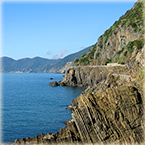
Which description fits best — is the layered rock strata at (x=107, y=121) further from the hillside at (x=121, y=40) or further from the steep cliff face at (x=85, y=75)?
the steep cliff face at (x=85, y=75)

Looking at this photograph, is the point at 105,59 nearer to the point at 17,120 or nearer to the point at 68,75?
the point at 68,75

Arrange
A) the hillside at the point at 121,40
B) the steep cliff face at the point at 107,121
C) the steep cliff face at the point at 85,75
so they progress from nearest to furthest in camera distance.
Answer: the steep cliff face at the point at 107,121 → the hillside at the point at 121,40 → the steep cliff face at the point at 85,75

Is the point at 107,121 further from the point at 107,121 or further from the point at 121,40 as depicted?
the point at 121,40

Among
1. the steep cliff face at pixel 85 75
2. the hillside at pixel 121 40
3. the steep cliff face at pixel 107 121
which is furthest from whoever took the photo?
the steep cliff face at pixel 85 75

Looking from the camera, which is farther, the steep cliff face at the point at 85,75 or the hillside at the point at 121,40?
the steep cliff face at the point at 85,75

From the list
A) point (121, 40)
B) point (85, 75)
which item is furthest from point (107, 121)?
point (85, 75)

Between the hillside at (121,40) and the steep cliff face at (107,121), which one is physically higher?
the hillside at (121,40)

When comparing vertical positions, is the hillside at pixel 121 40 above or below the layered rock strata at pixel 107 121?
above

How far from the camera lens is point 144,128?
27.2 meters

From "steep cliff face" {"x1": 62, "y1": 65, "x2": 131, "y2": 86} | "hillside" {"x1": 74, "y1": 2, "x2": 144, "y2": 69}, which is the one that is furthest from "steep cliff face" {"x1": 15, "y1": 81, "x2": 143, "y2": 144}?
"steep cliff face" {"x1": 62, "y1": 65, "x2": 131, "y2": 86}

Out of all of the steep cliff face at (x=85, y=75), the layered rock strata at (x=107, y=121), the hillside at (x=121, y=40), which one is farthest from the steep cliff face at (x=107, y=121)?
the steep cliff face at (x=85, y=75)

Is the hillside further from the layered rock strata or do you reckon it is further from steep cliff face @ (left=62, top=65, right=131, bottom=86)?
the layered rock strata

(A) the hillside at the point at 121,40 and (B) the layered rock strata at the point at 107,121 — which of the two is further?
(A) the hillside at the point at 121,40

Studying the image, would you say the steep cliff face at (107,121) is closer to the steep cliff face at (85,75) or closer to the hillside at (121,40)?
the hillside at (121,40)
